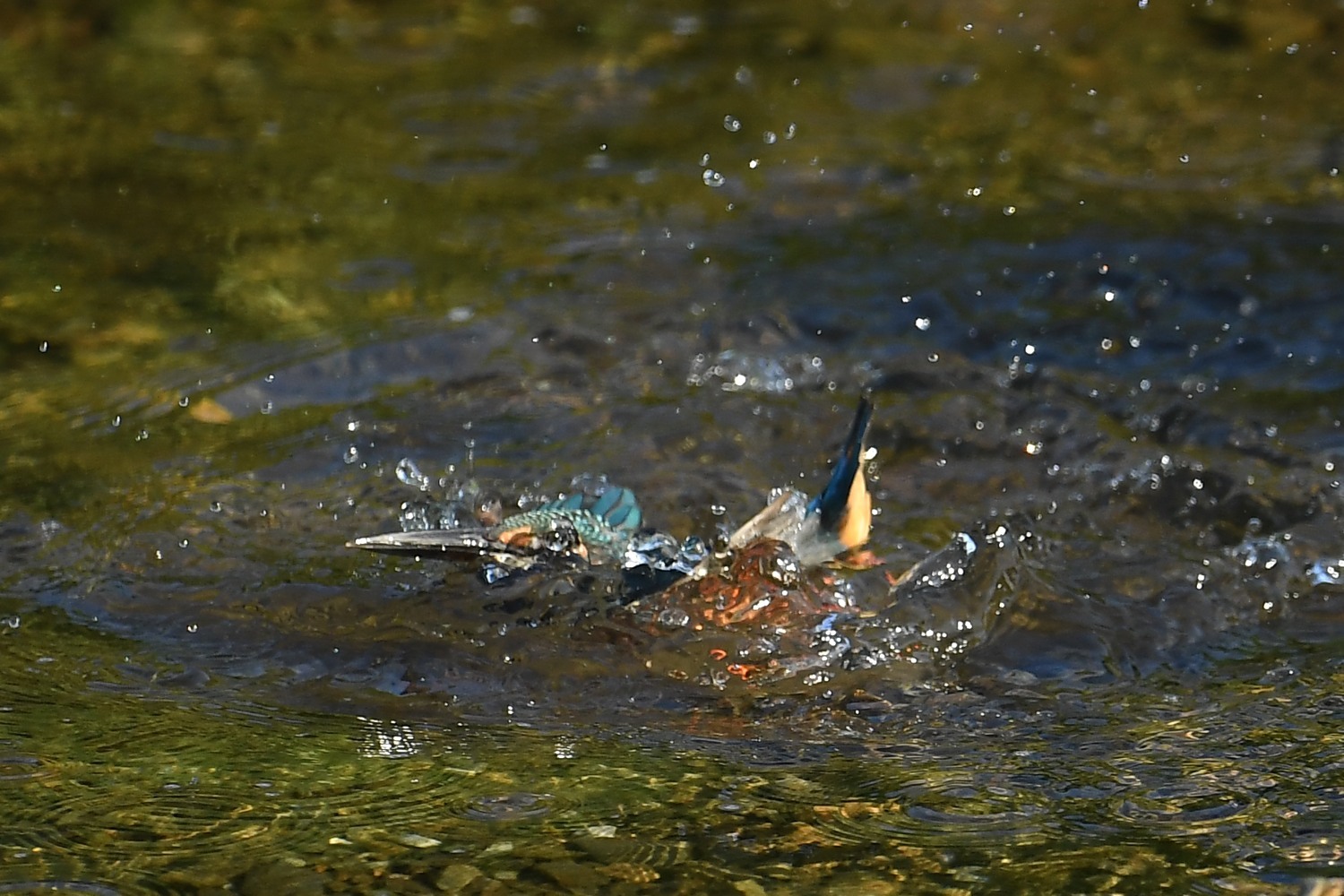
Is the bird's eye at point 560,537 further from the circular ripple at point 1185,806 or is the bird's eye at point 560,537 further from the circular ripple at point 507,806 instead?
the circular ripple at point 1185,806

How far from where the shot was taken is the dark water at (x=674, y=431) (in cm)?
289

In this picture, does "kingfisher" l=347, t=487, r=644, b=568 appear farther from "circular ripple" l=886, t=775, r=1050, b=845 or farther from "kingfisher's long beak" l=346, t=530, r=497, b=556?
"circular ripple" l=886, t=775, r=1050, b=845

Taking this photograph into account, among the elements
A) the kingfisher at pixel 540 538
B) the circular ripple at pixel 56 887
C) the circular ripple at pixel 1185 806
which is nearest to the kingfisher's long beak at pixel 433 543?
the kingfisher at pixel 540 538

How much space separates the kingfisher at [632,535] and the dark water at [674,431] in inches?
3.8

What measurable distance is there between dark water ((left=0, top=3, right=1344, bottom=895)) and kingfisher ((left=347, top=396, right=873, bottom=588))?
3.8 inches

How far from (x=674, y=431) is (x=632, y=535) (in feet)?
3.06

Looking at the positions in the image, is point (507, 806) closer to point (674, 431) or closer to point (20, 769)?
point (20, 769)

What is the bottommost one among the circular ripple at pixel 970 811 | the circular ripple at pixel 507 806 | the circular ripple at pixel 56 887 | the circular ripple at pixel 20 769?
the circular ripple at pixel 56 887

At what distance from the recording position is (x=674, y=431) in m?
4.91

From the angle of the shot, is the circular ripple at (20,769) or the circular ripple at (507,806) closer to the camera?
the circular ripple at (507,806)


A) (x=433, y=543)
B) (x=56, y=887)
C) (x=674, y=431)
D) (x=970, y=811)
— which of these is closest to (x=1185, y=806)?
(x=970, y=811)

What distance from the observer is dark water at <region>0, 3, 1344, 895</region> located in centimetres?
289

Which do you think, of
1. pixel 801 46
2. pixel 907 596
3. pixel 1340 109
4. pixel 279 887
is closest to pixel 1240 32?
pixel 1340 109

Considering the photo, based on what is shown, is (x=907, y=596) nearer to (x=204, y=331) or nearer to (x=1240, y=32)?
(x=204, y=331)
